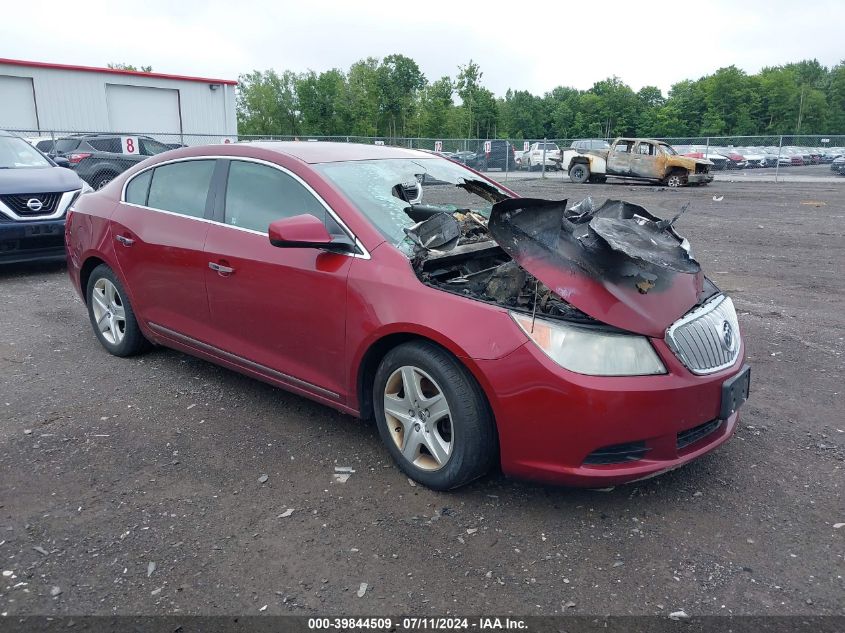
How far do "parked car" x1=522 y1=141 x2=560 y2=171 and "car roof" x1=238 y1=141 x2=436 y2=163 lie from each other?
85.5 feet

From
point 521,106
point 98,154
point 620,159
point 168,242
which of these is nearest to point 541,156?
point 620,159

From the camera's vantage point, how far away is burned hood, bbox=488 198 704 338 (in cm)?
293

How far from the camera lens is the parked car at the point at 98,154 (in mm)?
15289

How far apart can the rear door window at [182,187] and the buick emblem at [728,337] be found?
10.2 ft

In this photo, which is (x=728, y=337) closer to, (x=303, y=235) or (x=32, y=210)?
(x=303, y=235)

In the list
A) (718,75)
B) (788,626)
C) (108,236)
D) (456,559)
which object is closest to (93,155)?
(108,236)

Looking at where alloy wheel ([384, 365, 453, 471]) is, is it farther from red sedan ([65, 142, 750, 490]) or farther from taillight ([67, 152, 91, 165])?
taillight ([67, 152, 91, 165])

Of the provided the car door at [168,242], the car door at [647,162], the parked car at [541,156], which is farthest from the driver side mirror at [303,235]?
the parked car at [541,156]

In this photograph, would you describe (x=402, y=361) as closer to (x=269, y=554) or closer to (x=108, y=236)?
(x=269, y=554)

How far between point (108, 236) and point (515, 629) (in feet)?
13.0

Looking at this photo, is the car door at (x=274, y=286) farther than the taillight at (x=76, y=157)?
No

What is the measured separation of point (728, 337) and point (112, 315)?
4.26 m

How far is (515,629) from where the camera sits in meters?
2.41

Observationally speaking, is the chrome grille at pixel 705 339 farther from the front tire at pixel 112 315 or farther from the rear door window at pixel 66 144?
the rear door window at pixel 66 144
